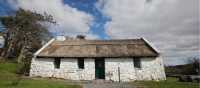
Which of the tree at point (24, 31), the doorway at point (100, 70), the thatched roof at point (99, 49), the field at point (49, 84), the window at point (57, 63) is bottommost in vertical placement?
the field at point (49, 84)

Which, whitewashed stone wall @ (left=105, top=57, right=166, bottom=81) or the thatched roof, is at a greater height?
the thatched roof

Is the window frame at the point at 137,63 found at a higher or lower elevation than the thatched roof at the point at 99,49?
lower

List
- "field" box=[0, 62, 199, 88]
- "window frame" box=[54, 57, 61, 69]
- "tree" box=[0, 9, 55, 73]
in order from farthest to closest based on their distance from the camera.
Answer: "tree" box=[0, 9, 55, 73]
"window frame" box=[54, 57, 61, 69]
"field" box=[0, 62, 199, 88]

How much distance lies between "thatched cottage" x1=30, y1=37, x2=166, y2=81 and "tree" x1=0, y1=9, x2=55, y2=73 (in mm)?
15205

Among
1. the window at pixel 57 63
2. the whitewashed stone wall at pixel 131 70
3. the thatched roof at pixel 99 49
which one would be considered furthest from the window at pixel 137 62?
the window at pixel 57 63

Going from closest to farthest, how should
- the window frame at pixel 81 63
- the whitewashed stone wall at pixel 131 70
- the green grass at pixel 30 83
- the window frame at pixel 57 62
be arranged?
the green grass at pixel 30 83 → the whitewashed stone wall at pixel 131 70 → the window frame at pixel 81 63 → the window frame at pixel 57 62

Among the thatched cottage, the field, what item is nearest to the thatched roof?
the thatched cottage

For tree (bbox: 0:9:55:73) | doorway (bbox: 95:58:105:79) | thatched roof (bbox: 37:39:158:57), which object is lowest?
doorway (bbox: 95:58:105:79)

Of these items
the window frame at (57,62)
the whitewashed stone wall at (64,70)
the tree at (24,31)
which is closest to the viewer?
the whitewashed stone wall at (64,70)

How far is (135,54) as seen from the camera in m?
21.4

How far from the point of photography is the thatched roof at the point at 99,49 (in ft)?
71.1

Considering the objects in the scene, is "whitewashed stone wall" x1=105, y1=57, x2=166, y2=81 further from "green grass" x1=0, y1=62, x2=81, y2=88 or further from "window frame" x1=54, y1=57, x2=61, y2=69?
"green grass" x1=0, y1=62, x2=81, y2=88

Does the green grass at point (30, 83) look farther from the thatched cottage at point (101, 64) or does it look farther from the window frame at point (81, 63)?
the window frame at point (81, 63)

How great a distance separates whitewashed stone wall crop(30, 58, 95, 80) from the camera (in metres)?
21.5
